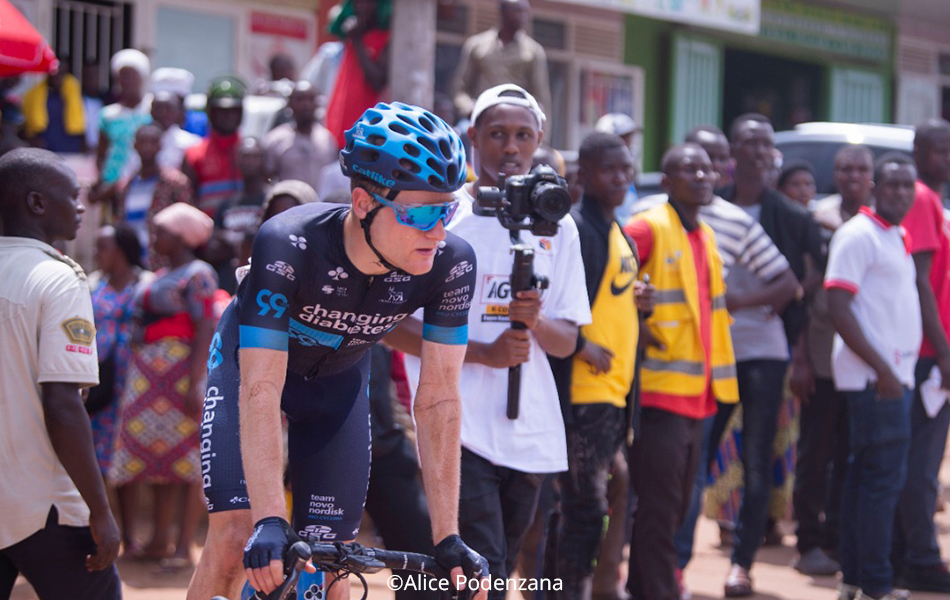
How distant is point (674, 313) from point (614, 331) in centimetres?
61

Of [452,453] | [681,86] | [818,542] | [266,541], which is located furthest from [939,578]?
[681,86]

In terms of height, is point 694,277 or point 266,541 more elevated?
point 694,277

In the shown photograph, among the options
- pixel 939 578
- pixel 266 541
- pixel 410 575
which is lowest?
pixel 939 578

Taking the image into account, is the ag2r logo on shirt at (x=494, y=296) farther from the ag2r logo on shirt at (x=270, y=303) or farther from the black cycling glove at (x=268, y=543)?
the black cycling glove at (x=268, y=543)

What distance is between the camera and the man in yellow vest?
647 cm

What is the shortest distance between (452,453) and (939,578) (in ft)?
16.0

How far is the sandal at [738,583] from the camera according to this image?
24.9 ft

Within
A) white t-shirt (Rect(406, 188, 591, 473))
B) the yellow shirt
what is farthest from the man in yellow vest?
white t-shirt (Rect(406, 188, 591, 473))

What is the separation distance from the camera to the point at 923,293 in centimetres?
766

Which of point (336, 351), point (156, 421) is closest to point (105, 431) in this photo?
point (156, 421)

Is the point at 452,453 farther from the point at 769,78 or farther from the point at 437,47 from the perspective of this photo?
the point at 769,78

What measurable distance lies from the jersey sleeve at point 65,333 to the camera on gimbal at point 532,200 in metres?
1.56

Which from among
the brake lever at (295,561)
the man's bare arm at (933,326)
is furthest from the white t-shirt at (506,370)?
the man's bare arm at (933,326)

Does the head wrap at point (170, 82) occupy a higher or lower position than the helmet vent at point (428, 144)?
higher
